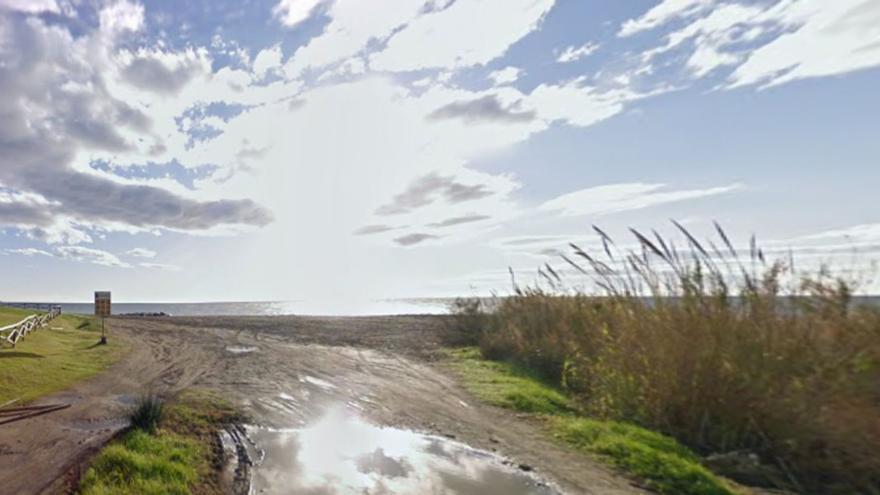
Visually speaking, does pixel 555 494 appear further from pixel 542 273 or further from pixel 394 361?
pixel 394 361

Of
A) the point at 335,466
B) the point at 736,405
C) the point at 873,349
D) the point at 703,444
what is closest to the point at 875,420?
the point at 873,349

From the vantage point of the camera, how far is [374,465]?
19.8ft

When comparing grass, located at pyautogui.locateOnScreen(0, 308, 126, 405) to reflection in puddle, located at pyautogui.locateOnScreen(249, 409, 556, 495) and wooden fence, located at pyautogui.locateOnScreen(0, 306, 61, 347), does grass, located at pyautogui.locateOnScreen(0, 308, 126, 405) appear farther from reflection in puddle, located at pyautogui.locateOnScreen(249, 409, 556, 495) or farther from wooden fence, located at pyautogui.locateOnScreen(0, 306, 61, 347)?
reflection in puddle, located at pyautogui.locateOnScreen(249, 409, 556, 495)

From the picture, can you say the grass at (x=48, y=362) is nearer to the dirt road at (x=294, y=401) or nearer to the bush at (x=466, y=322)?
the dirt road at (x=294, y=401)

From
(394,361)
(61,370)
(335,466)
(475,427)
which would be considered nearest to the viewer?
(335,466)

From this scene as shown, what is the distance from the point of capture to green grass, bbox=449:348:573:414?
892 centimetres

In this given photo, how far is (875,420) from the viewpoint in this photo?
5.00 metres

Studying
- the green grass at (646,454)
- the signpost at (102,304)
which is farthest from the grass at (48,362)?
the green grass at (646,454)

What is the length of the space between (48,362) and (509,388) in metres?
12.7

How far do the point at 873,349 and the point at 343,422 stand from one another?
7.33 metres

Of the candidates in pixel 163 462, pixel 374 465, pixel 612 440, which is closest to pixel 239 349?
pixel 163 462

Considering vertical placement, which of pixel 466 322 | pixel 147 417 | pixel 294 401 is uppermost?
pixel 466 322

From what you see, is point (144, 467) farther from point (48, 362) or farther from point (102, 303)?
point (102, 303)


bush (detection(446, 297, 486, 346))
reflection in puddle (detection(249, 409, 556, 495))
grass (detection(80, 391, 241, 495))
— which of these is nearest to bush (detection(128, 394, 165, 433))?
grass (detection(80, 391, 241, 495))
